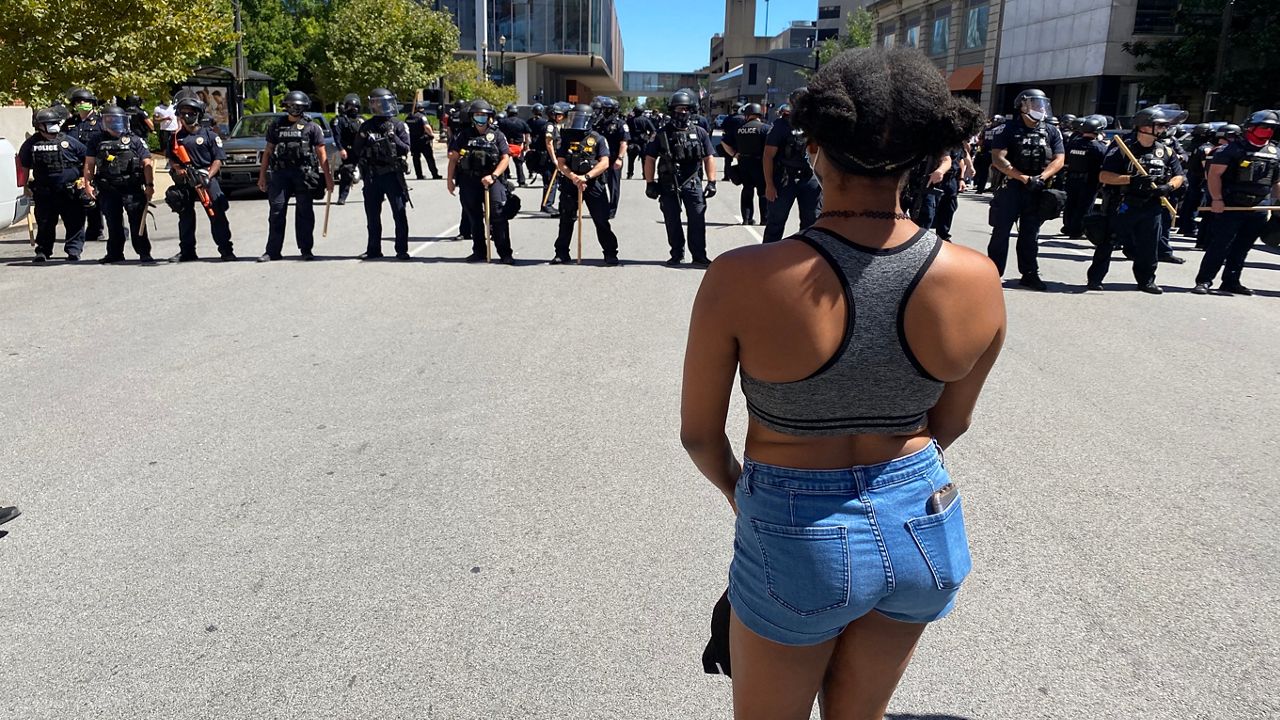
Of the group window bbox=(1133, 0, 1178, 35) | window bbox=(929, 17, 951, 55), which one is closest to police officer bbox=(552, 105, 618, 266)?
window bbox=(1133, 0, 1178, 35)

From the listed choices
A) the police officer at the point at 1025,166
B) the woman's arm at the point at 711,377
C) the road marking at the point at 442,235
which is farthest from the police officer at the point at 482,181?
the woman's arm at the point at 711,377

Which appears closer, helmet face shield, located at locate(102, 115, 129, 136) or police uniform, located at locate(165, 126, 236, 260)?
helmet face shield, located at locate(102, 115, 129, 136)

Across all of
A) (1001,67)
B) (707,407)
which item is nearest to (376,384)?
(707,407)

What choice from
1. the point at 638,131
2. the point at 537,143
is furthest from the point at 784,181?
the point at 638,131

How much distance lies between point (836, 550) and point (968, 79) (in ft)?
170

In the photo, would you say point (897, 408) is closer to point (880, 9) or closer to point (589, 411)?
point (589, 411)

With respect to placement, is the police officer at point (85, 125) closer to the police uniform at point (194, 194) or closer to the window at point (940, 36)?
the police uniform at point (194, 194)

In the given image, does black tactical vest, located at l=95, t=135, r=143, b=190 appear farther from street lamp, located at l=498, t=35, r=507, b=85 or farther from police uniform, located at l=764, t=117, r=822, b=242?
street lamp, located at l=498, t=35, r=507, b=85

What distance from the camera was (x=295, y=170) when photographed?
11.4m

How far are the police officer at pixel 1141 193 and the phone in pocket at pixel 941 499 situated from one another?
9.68 meters

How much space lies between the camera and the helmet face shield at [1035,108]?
397 inches

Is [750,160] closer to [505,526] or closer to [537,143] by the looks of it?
[537,143]

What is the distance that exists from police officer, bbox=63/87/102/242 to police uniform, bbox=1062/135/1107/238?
461 inches

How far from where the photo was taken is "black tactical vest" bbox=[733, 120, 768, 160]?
13.4 m
